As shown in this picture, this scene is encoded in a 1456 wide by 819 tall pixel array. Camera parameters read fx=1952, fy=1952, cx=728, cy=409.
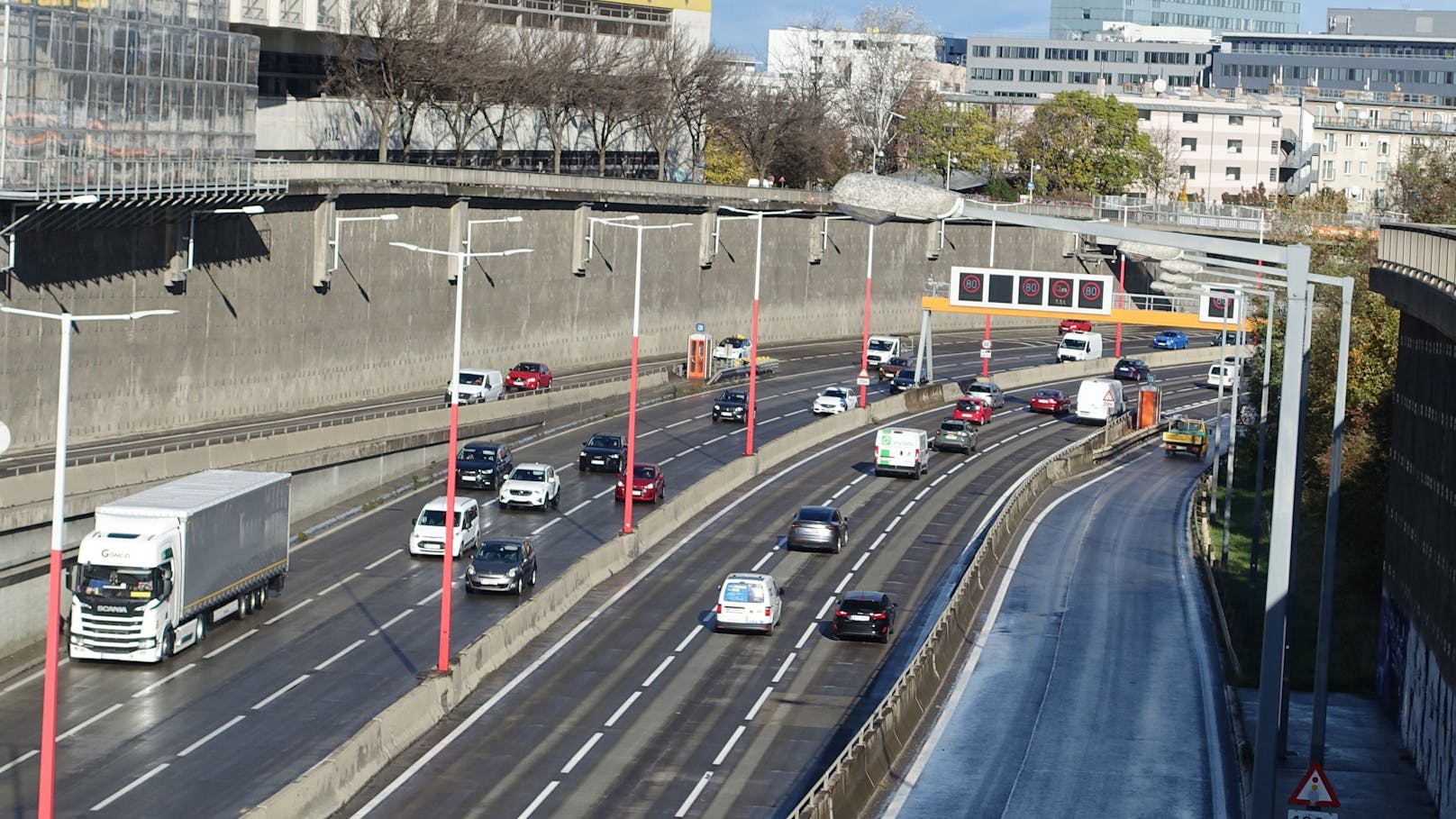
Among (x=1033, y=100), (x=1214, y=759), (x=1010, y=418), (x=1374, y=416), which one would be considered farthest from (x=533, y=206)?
(x=1033, y=100)

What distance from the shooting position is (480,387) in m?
82.9

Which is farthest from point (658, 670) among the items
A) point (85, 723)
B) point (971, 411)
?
point (971, 411)

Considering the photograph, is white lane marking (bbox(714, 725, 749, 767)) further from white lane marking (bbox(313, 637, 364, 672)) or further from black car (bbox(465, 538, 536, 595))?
black car (bbox(465, 538, 536, 595))

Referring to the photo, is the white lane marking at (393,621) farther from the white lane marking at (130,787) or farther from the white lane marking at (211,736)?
the white lane marking at (130,787)

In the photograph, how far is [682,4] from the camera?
481 ft

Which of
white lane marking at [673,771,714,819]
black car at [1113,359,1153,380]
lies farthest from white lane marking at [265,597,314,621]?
black car at [1113,359,1153,380]

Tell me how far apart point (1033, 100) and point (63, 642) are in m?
161

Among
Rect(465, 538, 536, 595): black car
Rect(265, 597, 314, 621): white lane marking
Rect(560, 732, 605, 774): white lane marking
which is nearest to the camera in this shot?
Rect(560, 732, 605, 774): white lane marking

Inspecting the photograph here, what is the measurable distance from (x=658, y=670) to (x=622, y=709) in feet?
12.1

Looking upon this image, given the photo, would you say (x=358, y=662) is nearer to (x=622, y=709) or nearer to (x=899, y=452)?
(x=622, y=709)

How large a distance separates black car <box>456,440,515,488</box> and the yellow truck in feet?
119

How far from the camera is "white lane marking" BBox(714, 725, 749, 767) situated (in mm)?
40875

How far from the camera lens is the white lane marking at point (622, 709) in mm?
43500

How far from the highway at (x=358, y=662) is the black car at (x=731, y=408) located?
9457mm
